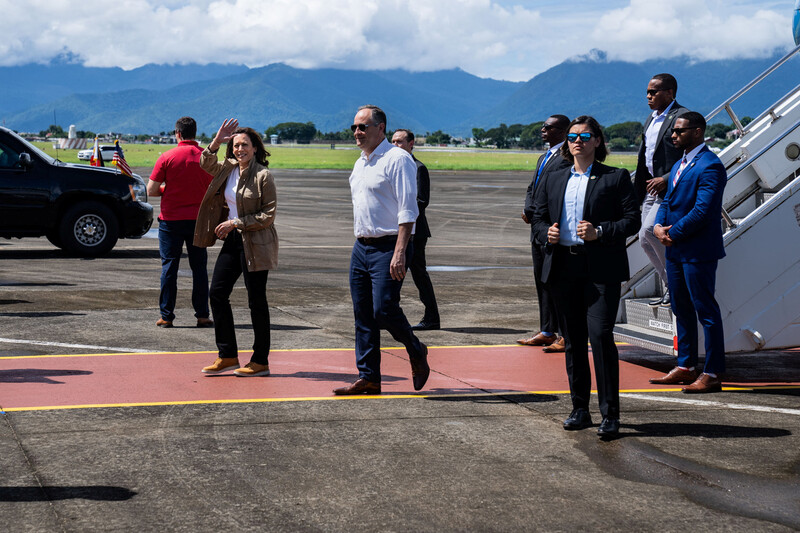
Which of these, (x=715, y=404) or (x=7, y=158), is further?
(x=7, y=158)

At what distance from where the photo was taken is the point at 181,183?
33.4 feet

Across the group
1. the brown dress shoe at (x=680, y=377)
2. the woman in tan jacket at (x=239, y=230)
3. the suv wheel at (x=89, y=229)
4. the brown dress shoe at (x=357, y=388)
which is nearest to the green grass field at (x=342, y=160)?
the suv wheel at (x=89, y=229)

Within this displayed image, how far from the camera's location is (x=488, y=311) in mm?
11719

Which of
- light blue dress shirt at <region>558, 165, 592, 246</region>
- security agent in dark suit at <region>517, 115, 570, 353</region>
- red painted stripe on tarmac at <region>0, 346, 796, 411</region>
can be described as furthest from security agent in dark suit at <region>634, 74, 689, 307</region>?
light blue dress shirt at <region>558, 165, 592, 246</region>

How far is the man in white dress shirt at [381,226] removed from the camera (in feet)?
22.3

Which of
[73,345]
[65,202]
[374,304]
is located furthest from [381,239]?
[65,202]

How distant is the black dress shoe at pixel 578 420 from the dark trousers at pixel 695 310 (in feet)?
5.09

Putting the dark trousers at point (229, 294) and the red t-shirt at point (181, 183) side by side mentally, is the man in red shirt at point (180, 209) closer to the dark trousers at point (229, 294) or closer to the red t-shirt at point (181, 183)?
the red t-shirt at point (181, 183)

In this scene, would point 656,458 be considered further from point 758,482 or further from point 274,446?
point 274,446

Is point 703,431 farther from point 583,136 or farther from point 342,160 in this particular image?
point 342,160

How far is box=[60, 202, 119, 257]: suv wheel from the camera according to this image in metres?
16.3

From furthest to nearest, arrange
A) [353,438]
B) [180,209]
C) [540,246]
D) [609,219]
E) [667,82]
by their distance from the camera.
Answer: [180,209] < [540,246] < [667,82] < [609,219] < [353,438]

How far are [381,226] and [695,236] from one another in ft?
7.36

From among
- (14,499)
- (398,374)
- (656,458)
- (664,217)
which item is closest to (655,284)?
(664,217)
